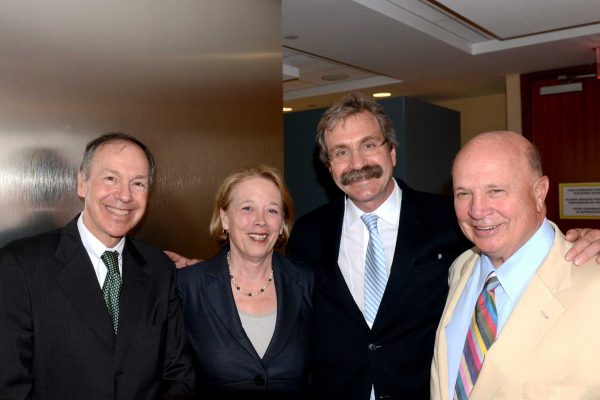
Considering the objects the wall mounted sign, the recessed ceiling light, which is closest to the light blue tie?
the recessed ceiling light

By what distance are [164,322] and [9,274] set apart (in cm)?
52

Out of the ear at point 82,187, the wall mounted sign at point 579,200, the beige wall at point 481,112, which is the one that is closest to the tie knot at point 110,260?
the ear at point 82,187

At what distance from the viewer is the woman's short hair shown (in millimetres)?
2221

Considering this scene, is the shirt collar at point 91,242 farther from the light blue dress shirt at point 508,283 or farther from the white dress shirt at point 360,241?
the light blue dress shirt at point 508,283

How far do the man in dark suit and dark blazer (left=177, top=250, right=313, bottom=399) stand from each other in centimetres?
10

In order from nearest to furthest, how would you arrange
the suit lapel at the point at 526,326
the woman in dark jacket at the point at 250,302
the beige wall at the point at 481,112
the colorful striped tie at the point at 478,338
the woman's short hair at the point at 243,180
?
the suit lapel at the point at 526,326
the colorful striped tie at the point at 478,338
the woman in dark jacket at the point at 250,302
the woman's short hair at the point at 243,180
the beige wall at the point at 481,112

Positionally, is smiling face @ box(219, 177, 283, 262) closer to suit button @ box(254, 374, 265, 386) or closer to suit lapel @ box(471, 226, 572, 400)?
suit button @ box(254, 374, 265, 386)

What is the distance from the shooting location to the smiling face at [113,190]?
1.77 meters

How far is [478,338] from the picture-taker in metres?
1.64

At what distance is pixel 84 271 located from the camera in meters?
1.73

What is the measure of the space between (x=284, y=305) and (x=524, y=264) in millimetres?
921

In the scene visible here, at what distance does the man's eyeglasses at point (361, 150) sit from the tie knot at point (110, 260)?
0.96 m

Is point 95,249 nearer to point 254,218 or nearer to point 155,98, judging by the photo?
point 254,218

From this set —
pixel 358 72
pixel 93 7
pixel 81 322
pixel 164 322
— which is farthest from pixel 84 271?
pixel 358 72
